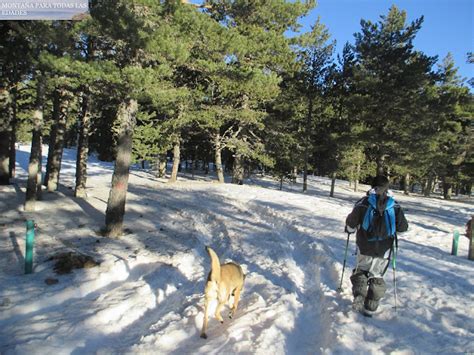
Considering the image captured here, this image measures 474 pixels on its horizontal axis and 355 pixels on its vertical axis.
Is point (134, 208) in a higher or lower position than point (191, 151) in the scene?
lower

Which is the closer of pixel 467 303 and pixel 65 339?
pixel 65 339

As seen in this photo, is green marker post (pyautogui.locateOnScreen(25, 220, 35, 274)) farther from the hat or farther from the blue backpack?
the hat

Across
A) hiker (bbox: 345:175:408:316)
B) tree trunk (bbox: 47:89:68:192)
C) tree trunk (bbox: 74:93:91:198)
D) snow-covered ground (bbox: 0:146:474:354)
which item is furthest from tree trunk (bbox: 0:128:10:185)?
hiker (bbox: 345:175:408:316)

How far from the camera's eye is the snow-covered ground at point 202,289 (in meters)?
4.77

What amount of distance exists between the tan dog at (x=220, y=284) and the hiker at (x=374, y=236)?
6.12 feet

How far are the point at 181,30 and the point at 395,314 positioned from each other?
847cm

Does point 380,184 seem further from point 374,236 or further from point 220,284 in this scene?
point 220,284

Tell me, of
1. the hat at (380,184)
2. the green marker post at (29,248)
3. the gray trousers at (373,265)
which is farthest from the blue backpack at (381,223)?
the green marker post at (29,248)

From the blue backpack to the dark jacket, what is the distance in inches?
2.6

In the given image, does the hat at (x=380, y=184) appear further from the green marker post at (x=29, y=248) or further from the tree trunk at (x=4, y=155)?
the tree trunk at (x=4, y=155)

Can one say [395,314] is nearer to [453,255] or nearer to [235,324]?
[235,324]

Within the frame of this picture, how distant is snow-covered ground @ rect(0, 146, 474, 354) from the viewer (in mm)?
4770

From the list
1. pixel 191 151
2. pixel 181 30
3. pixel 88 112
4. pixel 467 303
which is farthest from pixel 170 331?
pixel 191 151

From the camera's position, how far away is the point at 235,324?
17.0 feet
